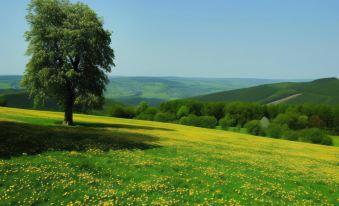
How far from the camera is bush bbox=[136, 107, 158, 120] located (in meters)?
159

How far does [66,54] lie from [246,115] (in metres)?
133

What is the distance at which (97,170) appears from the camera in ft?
67.4

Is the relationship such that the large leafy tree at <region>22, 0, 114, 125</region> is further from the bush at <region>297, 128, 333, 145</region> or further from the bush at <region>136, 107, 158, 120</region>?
the bush at <region>136, 107, 158, 120</region>

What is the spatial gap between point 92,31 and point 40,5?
28.5 ft

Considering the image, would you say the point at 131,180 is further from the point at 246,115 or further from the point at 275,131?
the point at 246,115

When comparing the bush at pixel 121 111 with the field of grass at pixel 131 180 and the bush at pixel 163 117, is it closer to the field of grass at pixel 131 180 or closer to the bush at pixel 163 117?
the bush at pixel 163 117

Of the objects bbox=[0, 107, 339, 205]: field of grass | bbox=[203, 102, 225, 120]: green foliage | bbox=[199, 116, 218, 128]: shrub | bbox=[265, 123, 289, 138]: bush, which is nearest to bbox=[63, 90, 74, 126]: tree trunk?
bbox=[0, 107, 339, 205]: field of grass

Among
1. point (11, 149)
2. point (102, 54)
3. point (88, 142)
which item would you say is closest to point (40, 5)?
point (102, 54)

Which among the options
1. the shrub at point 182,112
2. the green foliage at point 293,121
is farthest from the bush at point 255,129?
the shrub at point 182,112

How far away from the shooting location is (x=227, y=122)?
15375cm

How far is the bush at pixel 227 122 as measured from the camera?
151m

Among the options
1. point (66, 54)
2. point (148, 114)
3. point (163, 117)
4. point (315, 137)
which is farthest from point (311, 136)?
point (66, 54)

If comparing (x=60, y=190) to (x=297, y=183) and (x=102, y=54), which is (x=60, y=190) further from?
(x=102, y=54)

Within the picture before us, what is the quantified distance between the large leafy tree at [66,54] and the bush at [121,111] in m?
105
